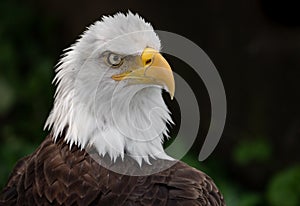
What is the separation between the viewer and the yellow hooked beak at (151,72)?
3.37 metres

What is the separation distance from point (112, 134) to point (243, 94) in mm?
2917

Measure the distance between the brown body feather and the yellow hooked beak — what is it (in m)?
0.38

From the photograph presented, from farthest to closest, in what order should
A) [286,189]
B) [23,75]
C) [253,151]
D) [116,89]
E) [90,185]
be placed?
[23,75] → [253,151] → [286,189] → [116,89] → [90,185]

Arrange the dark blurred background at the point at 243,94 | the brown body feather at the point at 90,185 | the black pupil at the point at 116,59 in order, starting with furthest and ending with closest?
the dark blurred background at the point at 243,94 → the black pupil at the point at 116,59 → the brown body feather at the point at 90,185

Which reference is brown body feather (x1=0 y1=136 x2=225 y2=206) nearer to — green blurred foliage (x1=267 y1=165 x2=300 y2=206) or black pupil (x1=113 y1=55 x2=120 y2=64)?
black pupil (x1=113 y1=55 x2=120 y2=64)

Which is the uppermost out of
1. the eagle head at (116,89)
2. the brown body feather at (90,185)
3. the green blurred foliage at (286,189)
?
the eagle head at (116,89)

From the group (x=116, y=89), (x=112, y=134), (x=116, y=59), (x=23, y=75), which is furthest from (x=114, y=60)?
(x=23, y=75)

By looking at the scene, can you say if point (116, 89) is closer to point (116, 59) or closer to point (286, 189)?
→ point (116, 59)

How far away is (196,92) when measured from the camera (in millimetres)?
6488

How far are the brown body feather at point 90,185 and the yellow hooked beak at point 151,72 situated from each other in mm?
384

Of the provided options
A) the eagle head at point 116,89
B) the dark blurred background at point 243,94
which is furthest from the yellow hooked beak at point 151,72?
the dark blurred background at point 243,94

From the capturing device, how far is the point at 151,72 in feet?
11.2

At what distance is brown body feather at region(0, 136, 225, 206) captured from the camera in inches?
132

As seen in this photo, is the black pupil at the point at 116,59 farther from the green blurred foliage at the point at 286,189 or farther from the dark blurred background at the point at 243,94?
the green blurred foliage at the point at 286,189
